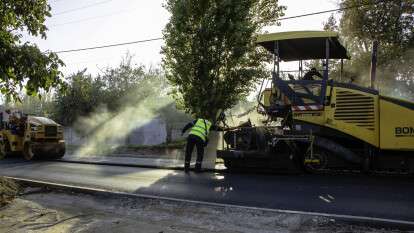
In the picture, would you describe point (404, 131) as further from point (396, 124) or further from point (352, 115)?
point (352, 115)

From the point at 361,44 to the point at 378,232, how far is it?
1892cm

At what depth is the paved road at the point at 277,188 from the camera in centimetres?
692

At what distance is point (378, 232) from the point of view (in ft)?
18.1

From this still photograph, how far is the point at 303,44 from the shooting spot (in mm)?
10422

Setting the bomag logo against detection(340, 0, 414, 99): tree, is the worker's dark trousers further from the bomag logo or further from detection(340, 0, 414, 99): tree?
detection(340, 0, 414, 99): tree

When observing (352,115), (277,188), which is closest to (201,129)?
(277,188)

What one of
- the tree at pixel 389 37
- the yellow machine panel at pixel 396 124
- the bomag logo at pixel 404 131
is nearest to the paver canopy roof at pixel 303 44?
the yellow machine panel at pixel 396 124

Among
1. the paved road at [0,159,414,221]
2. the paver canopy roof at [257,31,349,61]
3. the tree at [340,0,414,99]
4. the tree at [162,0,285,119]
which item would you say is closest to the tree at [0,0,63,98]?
the paved road at [0,159,414,221]

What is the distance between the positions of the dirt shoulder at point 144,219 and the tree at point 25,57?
1.97m

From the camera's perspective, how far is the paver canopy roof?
32.2 feet

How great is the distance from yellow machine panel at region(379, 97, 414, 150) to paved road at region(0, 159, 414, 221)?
0.77 m

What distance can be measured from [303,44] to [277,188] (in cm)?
375

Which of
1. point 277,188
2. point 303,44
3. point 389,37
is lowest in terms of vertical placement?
point 277,188

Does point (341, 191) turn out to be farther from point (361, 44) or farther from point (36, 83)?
point (361, 44)
